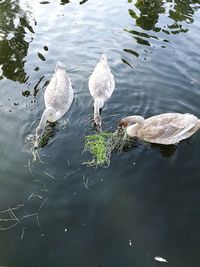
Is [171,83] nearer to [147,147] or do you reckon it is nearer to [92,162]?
[147,147]

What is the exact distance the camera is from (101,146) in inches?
352

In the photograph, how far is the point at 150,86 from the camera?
11.5 meters

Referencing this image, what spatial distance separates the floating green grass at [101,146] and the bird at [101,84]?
990mm

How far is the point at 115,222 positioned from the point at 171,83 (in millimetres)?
5497

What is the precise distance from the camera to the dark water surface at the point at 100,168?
23.6 feet

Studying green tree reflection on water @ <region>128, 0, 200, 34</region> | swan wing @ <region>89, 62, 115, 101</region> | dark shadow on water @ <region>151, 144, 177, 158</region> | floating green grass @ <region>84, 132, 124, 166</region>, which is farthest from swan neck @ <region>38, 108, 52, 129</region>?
green tree reflection on water @ <region>128, 0, 200, 34</region>

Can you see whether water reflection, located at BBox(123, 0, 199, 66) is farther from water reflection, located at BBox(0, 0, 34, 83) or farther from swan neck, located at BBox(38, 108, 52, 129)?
swan neck, located at BBox(38, 108, 52, 129)

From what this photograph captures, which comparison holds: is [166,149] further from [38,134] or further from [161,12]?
[161,12]

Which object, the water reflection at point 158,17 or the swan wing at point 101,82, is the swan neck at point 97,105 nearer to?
the swan wing at point 101,82

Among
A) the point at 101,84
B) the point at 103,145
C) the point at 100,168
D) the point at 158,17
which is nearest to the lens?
the point at 100,168

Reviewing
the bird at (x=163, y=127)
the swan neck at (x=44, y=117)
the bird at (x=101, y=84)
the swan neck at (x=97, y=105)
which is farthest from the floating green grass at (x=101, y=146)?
the swan neck at (x=44, y=117)

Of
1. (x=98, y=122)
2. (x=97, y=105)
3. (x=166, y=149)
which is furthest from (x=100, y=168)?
(x=97, y=105)

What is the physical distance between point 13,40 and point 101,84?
5156mm

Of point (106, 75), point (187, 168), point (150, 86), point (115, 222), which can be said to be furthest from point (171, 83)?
point (115, 222)
